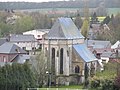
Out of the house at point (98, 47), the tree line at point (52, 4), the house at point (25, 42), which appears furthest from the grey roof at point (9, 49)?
the tree line at point (52, 4)

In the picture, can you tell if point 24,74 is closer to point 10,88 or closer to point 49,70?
point 10,88

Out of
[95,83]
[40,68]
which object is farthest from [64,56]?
[95,83]

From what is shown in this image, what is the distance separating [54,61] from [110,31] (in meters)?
39.7

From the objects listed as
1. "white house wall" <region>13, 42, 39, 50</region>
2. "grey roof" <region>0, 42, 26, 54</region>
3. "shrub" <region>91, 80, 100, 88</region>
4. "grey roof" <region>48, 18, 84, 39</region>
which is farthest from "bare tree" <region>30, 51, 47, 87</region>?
"white house wall" <region>13, 42, 39, 50</region>

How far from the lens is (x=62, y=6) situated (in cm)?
16562

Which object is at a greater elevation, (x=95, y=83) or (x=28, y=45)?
(x=28, y=45)

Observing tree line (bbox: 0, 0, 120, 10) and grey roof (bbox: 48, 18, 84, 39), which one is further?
tree line (bbox: 0, 0, 120, 10)

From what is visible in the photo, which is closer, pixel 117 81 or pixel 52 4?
pixel 117 81

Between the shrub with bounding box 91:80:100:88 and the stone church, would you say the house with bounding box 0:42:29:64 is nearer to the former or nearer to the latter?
the stone church

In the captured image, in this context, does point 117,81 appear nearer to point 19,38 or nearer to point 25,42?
point 19,38

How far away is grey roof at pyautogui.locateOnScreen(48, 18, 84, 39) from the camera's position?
1949 inches

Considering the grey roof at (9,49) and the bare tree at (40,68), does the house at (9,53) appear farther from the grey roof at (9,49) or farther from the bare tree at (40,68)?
the bare tree at (40,68)

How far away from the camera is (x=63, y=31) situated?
49.8 m

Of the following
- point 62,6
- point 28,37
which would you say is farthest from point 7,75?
point 62,6
